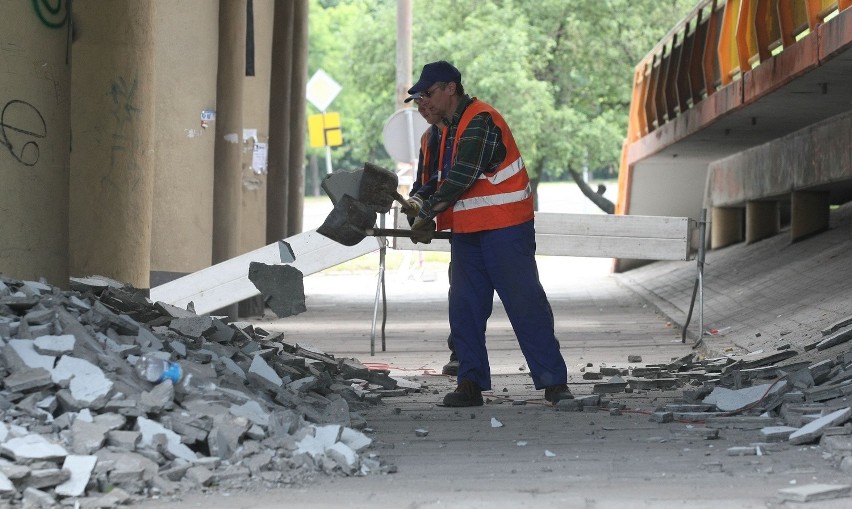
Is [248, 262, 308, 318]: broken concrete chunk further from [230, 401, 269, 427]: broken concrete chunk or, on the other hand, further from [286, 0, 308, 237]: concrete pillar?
[286, 0, 308, 237]: concrete pillar

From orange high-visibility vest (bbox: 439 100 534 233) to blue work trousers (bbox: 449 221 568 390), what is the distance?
2.8 inches

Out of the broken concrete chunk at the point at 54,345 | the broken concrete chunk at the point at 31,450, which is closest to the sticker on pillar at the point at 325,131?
the broken concrete chunk at the point at 54,345

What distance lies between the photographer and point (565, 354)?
1176cm

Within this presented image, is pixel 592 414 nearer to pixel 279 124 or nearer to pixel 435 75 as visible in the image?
pixel 435 75

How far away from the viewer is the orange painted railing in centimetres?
1229

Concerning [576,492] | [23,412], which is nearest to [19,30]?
[23,412]

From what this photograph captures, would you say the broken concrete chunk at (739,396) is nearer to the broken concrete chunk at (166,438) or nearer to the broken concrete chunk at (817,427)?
the broken concrete chunk at (817,427)

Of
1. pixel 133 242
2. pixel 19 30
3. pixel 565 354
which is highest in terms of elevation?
pixel 19 30

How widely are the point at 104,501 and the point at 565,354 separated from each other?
707 centimetres

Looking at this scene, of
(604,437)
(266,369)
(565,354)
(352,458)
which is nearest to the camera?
(352,458)

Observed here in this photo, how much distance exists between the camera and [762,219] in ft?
65.3

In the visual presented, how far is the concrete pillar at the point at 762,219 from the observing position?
19797 mm

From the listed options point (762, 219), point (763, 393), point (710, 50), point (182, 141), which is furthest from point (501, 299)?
point (762, 219)

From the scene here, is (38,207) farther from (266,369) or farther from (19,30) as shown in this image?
(266,369)
